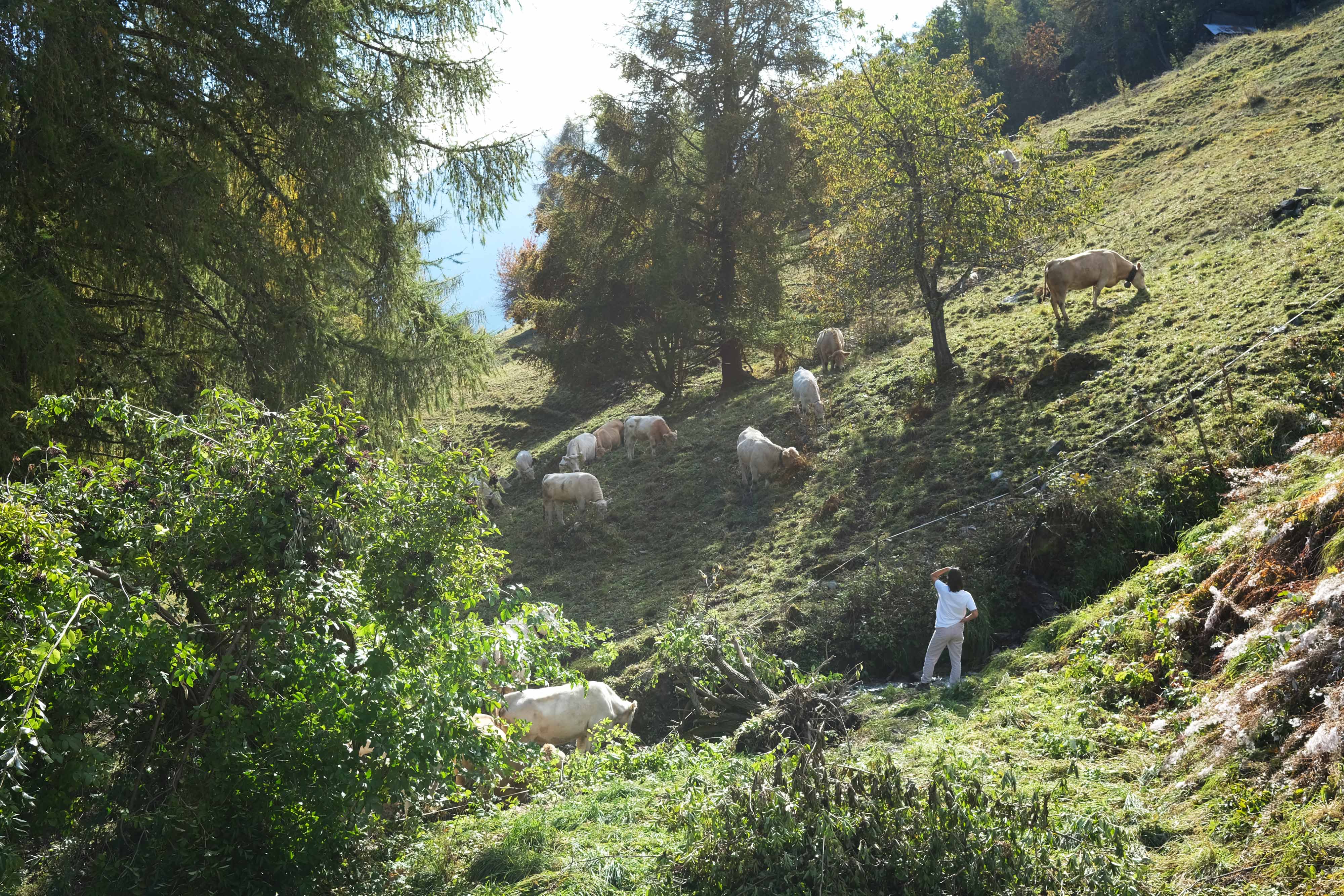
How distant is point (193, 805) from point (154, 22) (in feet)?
24.8

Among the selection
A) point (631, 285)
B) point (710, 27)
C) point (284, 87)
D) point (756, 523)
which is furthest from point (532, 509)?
point (710, 27)

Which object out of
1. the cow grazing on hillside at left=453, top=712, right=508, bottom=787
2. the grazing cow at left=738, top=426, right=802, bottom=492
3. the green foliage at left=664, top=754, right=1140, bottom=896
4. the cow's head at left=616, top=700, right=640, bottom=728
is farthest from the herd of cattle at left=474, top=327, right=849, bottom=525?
the green foliage at left=664, top=754, right=1140, bottom=896

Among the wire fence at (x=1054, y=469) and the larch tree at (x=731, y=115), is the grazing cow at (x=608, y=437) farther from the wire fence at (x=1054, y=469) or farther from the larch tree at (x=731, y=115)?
the wire fence at (x=1054, y=469)

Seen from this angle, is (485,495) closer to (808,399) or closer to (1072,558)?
(808,399)

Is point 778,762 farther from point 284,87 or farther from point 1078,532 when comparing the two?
point 284,87

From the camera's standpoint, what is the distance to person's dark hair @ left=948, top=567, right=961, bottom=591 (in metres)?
9.72

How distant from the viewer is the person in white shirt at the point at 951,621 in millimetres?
9688

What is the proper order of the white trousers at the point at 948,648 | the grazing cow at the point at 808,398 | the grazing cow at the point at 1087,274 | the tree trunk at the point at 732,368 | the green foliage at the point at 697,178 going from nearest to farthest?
1. the white trousers at the point at 948,648
2. the grazing cow at the point at 1087,274
3. the grazing cow at the point at 808,398
4. the green foliage at the point at 697,178
5. the tree trunk at the point at 732,368

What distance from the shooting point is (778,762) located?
5.54 metres

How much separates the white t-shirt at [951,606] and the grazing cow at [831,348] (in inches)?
557

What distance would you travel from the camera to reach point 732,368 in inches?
1038

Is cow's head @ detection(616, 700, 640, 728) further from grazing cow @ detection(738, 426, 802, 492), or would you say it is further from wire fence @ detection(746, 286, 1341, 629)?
grazing cow @ detection(738, 426, 802, 492)

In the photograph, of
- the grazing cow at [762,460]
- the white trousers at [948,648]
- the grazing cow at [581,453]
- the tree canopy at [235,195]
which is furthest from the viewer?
the grazing cow at [581,453]

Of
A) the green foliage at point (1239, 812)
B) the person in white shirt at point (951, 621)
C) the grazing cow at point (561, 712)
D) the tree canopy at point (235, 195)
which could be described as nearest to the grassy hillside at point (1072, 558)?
the green foliage at point (1239, 812)
